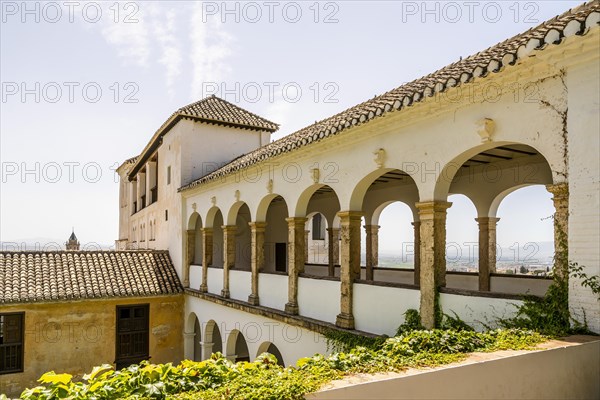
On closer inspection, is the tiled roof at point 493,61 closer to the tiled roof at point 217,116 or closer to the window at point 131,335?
the tiled roof at point 217,116

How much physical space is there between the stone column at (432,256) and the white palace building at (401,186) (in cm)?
2

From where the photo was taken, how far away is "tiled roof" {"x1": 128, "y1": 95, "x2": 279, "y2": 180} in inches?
747

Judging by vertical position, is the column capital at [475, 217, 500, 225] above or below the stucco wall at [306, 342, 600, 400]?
above

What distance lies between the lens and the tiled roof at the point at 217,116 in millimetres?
18969

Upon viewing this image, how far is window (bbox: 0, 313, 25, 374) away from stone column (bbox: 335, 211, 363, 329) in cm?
1119

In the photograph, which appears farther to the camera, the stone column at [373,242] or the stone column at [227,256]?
the stone column at [373,242]

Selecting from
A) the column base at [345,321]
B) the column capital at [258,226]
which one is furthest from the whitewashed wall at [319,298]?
the column capital at [258,226]

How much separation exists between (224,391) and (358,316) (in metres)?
5.49

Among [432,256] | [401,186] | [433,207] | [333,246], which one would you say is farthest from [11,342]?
[433,207]

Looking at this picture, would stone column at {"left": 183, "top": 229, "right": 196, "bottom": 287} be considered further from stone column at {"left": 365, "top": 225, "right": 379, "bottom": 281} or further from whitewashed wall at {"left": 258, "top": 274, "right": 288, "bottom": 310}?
stone column at {"left": 365, "top": 225, "right": 379, "bottom": 281}

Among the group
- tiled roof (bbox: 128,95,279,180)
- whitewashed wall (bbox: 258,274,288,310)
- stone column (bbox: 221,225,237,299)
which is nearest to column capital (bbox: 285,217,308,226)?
whitewashed wall (bbox: 258,274,288,310)

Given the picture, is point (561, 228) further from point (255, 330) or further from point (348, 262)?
point (255, 330)

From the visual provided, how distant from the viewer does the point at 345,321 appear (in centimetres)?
890

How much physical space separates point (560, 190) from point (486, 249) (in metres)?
5.73
